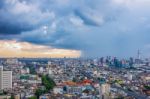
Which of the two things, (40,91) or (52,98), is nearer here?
(52,98)

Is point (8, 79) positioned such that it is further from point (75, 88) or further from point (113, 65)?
point (113, 65)

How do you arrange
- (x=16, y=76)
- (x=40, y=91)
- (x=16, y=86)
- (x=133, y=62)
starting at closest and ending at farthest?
1. (x=40, y=91)
2. (x=16, y=86)
3. (x=16, y=76)
4. (x=133, y=62)

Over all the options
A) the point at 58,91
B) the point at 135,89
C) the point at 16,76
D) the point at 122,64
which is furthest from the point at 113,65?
the point at 58,91

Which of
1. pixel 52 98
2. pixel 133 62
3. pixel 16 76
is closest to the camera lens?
pixel 52 98

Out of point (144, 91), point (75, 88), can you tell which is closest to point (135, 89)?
point (144, 91)

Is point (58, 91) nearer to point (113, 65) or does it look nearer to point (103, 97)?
point (103, 97)

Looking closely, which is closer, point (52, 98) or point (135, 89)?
point (52, 98)

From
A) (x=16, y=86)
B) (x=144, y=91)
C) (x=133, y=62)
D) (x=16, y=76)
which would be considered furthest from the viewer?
(x=133, y=62)

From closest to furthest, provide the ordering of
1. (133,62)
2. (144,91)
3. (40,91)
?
(40,91) < (144,91) < (133,62)
